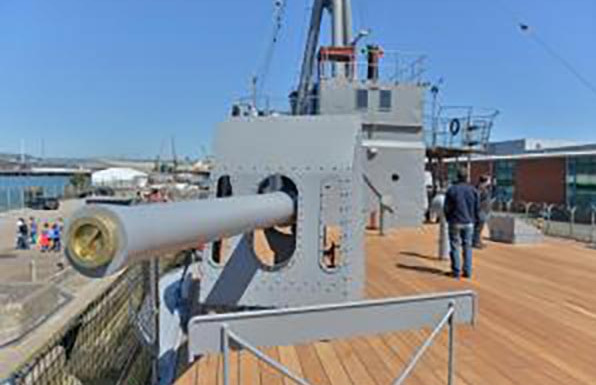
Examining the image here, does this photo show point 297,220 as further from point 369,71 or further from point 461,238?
point 369,71

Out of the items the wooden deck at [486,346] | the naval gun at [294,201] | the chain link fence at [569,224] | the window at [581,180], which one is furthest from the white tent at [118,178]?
the naval gun at [294,201]

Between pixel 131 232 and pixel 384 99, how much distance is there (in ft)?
49.8

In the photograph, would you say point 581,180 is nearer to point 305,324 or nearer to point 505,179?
point 505,179

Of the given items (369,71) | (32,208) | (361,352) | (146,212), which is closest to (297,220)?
(361,352)

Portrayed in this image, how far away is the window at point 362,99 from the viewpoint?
16.0m

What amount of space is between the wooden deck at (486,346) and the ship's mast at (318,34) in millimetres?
10477

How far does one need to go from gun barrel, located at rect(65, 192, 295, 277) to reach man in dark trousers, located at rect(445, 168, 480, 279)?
5.93 meters

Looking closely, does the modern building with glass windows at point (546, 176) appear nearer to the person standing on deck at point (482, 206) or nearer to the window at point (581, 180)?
the window at point (581, 180)

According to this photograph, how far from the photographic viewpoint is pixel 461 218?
7.69m

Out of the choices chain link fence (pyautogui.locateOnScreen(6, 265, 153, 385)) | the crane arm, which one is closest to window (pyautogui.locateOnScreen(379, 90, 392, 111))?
the crane arm

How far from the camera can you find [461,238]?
8.00m

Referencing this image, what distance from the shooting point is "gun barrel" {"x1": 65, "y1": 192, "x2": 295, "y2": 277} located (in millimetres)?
1641

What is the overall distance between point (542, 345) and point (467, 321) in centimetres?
267

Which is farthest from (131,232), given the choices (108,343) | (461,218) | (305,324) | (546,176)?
(546,176)
